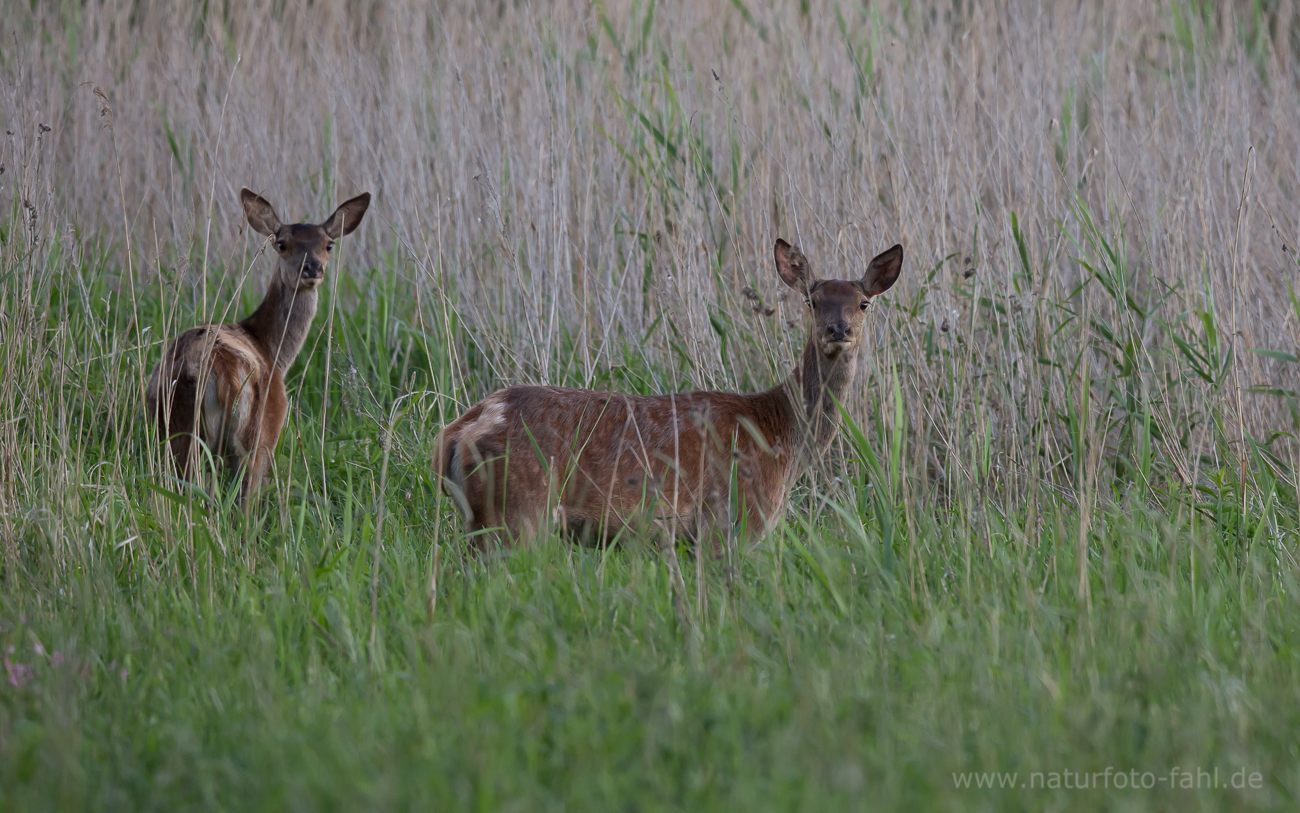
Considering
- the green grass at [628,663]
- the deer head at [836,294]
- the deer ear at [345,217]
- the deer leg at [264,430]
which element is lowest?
the green grass at [628,663]

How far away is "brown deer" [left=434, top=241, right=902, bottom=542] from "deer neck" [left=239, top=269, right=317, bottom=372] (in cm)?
168

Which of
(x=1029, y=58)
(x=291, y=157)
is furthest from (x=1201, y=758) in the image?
(x=291, y=157)

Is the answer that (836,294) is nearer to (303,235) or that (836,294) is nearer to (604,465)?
(604,465)

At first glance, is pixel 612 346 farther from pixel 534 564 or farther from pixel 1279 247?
pixel 1279 247

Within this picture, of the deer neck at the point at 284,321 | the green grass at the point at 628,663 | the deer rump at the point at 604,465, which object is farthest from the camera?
the deer neck at the point at 284,321

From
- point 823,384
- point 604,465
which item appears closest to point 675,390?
point 823,384

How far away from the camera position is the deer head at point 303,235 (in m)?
5.39

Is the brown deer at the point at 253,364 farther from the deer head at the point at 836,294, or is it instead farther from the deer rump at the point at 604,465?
the deer head at the point at 836,294

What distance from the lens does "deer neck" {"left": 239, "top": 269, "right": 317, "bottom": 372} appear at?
5.68m

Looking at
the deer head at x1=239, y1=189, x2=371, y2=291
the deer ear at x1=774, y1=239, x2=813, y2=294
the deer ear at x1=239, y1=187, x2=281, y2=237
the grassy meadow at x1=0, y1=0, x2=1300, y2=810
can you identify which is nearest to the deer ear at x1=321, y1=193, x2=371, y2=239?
the deer head at x1=239, y1=189, x2=371, y2=291

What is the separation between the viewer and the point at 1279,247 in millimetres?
5598

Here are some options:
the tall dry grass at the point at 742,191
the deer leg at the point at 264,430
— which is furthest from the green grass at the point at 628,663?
the deer leg at the point at 264,430

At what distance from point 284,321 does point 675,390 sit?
71.6 inches

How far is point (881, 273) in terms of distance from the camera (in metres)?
4.71
